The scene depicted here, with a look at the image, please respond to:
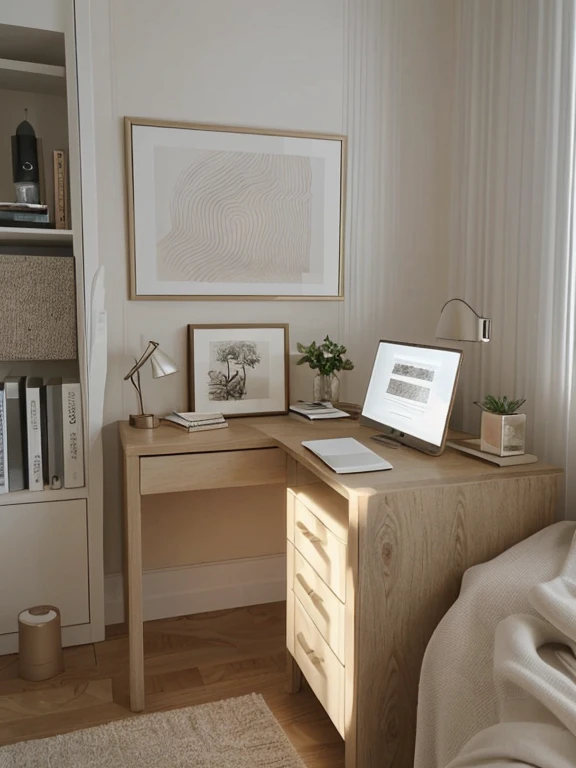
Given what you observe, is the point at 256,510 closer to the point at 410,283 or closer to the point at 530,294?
the point at 410,283

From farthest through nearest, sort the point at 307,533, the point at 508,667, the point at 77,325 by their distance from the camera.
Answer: the point at 77,325 → the point at 307,533 → the point at 508,667

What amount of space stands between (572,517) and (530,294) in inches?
26.8

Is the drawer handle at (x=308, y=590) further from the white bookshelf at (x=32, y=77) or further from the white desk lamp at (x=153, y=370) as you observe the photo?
the white bookshelf at (x=32, y=77)

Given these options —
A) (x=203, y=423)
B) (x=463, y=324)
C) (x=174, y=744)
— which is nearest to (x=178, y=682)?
(x=174, y=744)

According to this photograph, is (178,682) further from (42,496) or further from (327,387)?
(327,387)

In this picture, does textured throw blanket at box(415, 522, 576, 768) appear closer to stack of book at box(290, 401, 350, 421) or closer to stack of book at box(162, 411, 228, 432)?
stack of book at box(290, 401, 350, 421)

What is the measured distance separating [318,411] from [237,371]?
36 centimetres

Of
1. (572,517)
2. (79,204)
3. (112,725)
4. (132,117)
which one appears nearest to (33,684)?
(112,725)

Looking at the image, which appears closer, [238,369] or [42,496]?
[42,496]

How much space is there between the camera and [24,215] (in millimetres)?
2201

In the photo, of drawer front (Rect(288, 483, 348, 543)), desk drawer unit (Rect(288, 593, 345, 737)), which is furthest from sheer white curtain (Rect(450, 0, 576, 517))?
desk drawer unit (Rect(288, 593, 345, 737))

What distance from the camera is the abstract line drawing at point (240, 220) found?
95.8 inches

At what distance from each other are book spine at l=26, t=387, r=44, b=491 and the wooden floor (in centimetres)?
60

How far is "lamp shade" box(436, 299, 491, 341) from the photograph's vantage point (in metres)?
1.95
